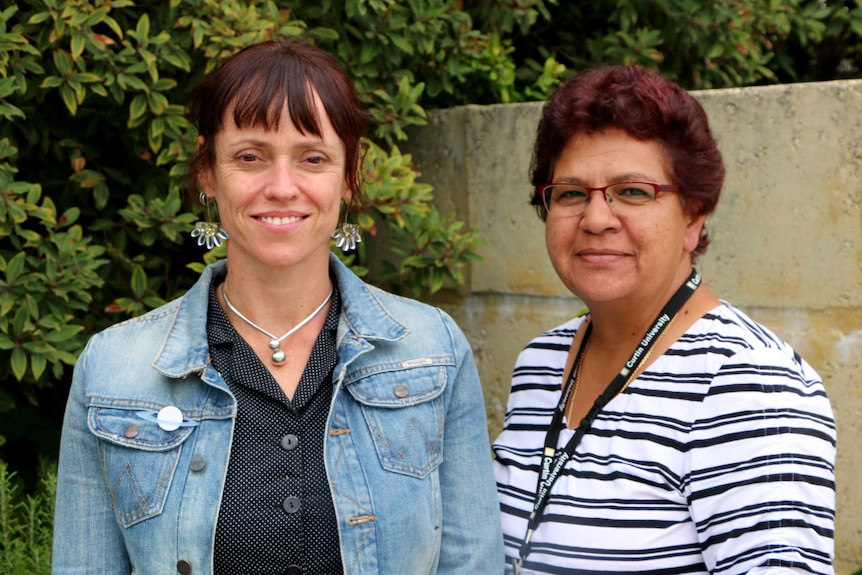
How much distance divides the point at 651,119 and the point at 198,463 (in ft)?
4.42

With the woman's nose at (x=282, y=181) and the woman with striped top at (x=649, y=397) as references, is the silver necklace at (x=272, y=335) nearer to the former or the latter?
the woman's nose at (x=282, y=181)

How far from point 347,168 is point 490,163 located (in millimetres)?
1976

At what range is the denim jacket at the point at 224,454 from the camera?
2156mm

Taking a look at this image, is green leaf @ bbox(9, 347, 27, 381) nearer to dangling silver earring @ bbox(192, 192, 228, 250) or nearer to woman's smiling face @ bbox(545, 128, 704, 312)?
dangling silver earring @ bbox(192, 192, 228, 250)

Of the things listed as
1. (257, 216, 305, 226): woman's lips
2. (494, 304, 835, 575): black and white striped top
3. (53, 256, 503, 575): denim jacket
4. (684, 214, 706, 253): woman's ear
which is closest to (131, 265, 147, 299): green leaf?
(53, 256, 503, 575): denim jacket

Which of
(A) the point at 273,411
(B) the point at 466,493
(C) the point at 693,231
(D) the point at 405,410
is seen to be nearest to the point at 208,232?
(A) the point at 273,411

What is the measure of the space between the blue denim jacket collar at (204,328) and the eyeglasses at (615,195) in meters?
0.57

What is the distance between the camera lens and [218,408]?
2.21 metres

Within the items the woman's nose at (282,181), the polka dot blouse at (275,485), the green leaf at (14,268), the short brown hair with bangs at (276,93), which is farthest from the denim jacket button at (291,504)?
the green leaf at (14,268)

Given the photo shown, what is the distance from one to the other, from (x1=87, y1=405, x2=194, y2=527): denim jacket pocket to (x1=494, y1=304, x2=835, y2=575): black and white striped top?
91 cm

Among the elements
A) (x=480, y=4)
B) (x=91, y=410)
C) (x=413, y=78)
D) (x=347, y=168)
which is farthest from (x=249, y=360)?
(x=480, y=4)

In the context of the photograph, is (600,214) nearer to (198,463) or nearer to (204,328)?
(204,328)

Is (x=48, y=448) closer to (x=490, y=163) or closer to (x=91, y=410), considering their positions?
(x=91, y=410)

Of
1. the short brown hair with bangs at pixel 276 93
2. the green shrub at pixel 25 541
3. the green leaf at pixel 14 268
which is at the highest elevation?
the short brown hair with bangs at pixel 276 93
